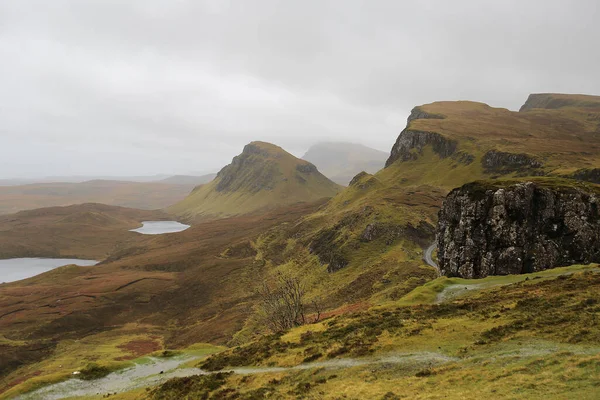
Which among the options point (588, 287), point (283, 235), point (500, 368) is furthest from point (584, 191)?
point (283, 235)

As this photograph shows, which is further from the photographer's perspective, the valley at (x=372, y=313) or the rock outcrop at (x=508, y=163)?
the rock outcrop at (x=508, y=163)

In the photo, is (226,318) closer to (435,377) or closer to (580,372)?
(435,377)

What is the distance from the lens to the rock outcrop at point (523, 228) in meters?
62.5

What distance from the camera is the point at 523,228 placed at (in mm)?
65188

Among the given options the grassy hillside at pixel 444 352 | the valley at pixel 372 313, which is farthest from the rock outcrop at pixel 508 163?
the grassy hillside at pixel 444 352

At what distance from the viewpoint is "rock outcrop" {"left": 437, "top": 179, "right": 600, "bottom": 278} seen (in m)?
62.5

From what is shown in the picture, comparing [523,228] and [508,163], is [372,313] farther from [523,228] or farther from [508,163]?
[508,163]

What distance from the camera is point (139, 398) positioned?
3822cm

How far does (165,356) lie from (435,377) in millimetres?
47303

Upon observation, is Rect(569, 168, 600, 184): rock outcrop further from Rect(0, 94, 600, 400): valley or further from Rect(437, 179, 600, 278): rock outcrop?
Rect(437, 179, 600, 278): rock outcrop

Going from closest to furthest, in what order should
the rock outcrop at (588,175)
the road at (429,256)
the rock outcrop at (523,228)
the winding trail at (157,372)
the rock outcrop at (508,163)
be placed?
the winding trail at (157,372) < the rock outcrop at (523,228) < the road at (429,256) < the rock outcrop at (588,175) < the rock outcrop at (508,163)

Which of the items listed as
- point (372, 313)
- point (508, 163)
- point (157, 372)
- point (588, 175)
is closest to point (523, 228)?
point (372, 313)

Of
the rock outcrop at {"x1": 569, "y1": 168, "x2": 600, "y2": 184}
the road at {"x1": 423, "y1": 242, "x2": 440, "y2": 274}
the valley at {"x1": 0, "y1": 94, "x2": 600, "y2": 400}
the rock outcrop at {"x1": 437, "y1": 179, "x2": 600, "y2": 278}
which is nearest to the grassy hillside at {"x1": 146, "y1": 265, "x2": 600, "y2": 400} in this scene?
the valley at {"x1": 0, "y1": 94, "x2": 600, "y2": 400}

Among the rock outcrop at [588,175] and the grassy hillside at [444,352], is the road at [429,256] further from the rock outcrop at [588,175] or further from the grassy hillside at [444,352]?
the rock outcrop at [588,175]
